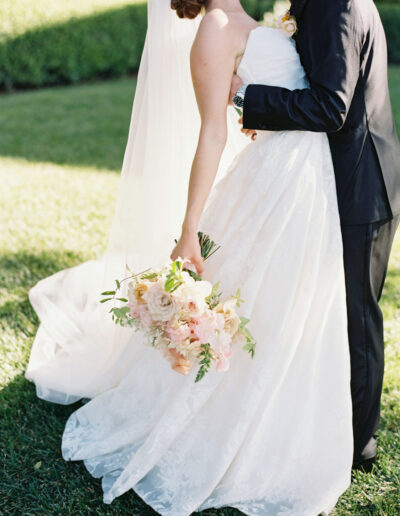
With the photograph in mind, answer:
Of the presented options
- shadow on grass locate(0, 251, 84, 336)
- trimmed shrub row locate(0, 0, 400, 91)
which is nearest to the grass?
trimmed shrub row locate(0, 0, 400, 91)

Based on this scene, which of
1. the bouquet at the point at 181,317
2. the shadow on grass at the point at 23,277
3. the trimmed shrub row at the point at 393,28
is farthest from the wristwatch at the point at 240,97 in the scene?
the trimmed shrub row at the point at 393,28

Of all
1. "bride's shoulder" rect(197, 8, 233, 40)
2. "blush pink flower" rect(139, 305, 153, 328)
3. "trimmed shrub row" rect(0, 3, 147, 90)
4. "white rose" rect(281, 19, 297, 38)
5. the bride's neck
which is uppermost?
the bride's neck

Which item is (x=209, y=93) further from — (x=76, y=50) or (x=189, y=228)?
(x=76, y=50)

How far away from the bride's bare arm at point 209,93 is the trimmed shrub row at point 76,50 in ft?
32.3

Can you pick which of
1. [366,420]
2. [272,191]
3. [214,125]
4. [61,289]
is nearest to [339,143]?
[272,191]

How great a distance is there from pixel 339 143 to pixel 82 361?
1.76m

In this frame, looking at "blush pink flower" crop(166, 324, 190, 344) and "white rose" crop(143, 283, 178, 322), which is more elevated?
"white rose" crop(143, 283, 178, 322)

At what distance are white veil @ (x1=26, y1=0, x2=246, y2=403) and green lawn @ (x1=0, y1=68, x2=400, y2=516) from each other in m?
0.18

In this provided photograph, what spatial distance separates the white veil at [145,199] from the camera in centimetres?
267

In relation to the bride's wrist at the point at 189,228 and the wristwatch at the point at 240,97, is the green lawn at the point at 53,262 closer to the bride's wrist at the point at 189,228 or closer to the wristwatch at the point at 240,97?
the bride's wrist at the point at 189,228

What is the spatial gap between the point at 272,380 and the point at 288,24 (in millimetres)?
1369

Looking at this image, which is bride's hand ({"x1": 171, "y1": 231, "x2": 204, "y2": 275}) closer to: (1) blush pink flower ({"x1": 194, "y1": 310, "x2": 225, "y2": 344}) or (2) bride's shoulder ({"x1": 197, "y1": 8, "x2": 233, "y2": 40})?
(1) blush pink flower ({"x1": 194, "y1": 310, "x2": 225, "y2": 344})

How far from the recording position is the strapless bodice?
2.27 meters

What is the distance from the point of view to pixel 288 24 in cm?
230
